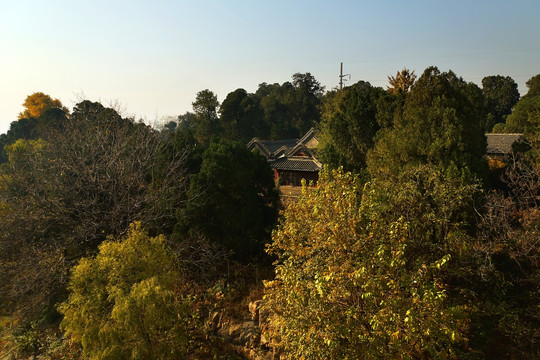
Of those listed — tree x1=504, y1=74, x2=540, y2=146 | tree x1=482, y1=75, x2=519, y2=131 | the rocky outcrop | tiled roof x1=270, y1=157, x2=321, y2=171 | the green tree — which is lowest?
the rocky outcrop

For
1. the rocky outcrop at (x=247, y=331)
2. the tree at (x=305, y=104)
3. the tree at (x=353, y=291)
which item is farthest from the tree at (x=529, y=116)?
the tree at (x=305, y=104)

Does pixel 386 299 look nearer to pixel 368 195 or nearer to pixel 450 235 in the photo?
pixel 368 195

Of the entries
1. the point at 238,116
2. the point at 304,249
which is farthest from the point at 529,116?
the point at 238,116

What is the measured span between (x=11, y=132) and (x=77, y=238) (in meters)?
42.3

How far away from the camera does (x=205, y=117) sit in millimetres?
45625

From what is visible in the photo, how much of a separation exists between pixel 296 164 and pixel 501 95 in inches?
1444

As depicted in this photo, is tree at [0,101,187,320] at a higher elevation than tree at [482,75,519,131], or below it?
below

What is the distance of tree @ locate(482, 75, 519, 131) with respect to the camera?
4562cm

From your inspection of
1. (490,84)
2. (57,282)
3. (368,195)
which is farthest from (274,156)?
(490,84)

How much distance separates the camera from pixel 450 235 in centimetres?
1023

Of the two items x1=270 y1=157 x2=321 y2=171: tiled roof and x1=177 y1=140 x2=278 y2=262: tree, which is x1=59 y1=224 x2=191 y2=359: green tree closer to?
x1=177 y1=140 x2=278 y2=262: tree

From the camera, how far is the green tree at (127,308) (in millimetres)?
8578

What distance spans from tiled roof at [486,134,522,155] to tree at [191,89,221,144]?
31012mm

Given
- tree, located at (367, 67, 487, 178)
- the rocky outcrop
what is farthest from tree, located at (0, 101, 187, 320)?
tree, located at (367, 67, 487, 178)
